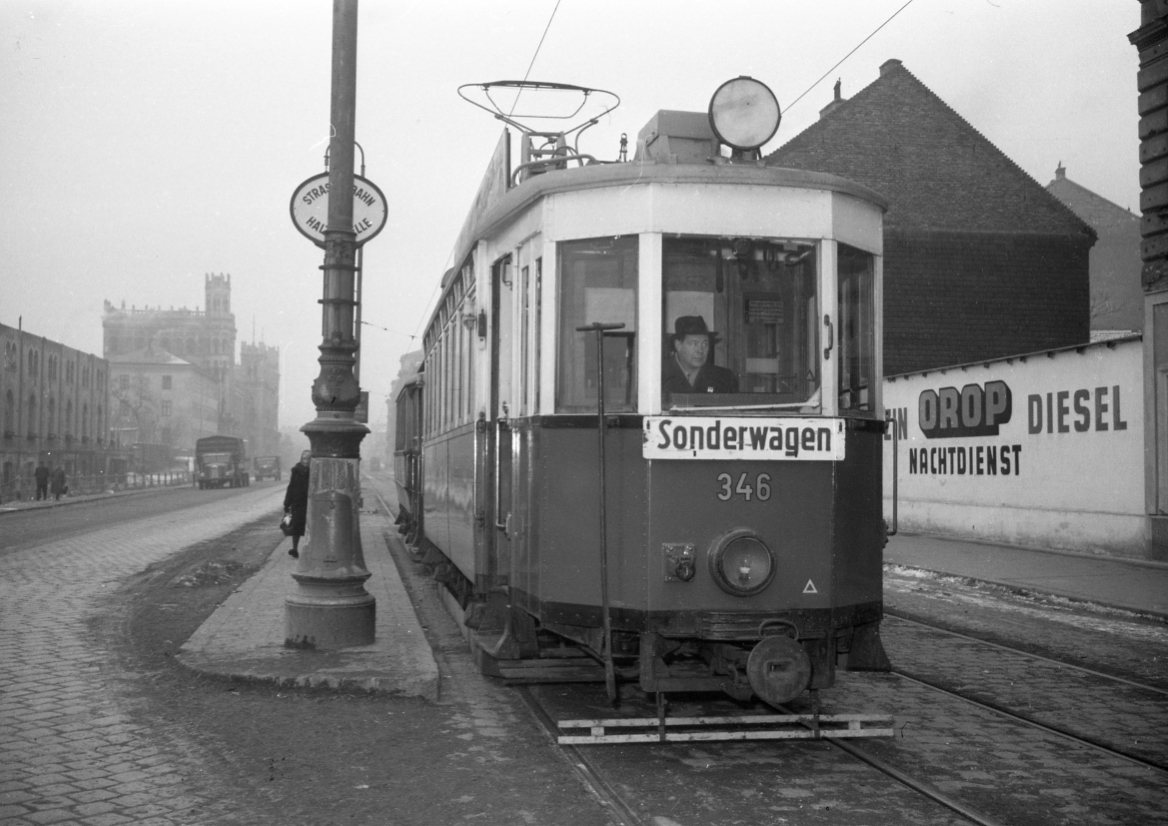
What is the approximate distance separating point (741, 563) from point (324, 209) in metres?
5.25

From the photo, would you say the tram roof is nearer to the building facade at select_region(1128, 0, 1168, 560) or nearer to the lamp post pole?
the lamp post pole

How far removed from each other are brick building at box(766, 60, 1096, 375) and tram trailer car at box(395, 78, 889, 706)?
85.3 ft

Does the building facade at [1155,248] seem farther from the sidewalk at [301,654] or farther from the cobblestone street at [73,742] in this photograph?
the cobblestone street at [73,742]

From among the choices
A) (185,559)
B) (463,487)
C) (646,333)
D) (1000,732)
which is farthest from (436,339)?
(185,559)

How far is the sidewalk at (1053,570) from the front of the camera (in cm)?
1312

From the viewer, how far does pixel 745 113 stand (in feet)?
21.4

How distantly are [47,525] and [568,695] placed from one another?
24.8 m

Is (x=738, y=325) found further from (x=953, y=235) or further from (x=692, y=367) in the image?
(x=953, y=235)

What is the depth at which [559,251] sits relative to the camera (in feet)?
20.4

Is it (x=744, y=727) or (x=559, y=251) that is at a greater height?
(x=559, y=251)

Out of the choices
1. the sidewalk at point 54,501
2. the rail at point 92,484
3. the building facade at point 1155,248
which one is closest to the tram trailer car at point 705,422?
the building facade at point 1155,248

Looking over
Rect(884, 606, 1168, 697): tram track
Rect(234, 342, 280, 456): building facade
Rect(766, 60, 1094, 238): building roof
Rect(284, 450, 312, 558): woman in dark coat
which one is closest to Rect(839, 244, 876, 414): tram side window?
Rect(884, 606, 1168, 697): tram track

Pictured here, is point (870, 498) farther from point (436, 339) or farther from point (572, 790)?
point (436, 339)

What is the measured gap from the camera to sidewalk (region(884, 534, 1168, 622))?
13.1 m
